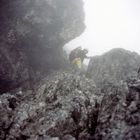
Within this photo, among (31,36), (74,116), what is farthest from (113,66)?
(74,116)

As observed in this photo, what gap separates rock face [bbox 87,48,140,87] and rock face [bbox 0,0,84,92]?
6901 millimetres

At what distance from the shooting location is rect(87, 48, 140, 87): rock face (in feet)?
77.5

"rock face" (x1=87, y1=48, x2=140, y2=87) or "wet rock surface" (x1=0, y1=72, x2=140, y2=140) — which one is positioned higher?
"rock face" (x1=87, y1=48, x2=140, y2=87)

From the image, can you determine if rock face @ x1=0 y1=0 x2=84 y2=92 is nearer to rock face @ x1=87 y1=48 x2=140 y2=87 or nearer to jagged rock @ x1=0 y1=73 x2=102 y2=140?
rock face @ x1=87 y1=48 x2=140 y2=87

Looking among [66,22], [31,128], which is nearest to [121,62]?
[66,22]

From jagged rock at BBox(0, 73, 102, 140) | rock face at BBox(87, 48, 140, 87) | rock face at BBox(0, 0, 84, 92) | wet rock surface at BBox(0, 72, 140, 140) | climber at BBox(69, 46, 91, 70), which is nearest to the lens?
wet rock surface at BBox(0, 72, 140, 140)

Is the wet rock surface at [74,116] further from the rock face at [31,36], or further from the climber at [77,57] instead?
the climber at [77,57]

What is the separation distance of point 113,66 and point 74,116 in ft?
41.2

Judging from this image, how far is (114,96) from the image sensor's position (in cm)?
1445

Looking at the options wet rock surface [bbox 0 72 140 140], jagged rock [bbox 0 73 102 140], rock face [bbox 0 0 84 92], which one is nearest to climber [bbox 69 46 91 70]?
rock face [bbox 0 0 84 92]

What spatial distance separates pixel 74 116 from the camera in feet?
46.3

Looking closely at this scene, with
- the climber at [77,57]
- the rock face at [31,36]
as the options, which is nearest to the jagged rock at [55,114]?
the rock face at [31,36]

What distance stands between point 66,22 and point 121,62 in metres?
11.3

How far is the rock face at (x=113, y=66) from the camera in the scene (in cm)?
2363
